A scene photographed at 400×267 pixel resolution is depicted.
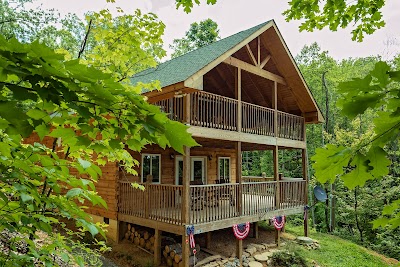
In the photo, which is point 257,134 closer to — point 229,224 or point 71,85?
point 229,224

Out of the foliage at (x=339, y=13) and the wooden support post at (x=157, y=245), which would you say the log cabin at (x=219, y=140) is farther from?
the foliage at (x=339, y=13)

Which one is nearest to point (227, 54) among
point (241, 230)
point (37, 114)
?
point (241, 230)

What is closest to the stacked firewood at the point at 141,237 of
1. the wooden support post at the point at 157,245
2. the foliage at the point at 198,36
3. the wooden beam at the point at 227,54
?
the wooden support post at the point at 157,245

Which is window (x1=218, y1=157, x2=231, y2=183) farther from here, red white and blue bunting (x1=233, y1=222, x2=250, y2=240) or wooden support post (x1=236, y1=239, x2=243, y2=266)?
wooden support post (x1=236, y1=239, x2=243, y2=266)

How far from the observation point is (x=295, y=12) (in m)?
3.40

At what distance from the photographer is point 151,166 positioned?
36.7 ft

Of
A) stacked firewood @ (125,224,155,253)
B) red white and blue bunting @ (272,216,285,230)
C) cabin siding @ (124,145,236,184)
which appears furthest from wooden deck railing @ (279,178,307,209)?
stacked firewood @ (125,224,155,253)

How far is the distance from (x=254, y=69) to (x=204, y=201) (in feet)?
16.5

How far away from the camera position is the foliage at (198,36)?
92.8 feet

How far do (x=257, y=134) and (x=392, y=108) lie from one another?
925 cm

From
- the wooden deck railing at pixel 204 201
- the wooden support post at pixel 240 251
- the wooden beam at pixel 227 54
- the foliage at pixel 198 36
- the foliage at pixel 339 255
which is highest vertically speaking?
the foliage at pixel 198 36

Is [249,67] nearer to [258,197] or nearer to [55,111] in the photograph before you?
[258,197]

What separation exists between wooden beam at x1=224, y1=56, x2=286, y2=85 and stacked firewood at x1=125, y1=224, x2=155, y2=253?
20.1 feet

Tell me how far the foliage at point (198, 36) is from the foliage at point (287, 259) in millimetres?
22603
